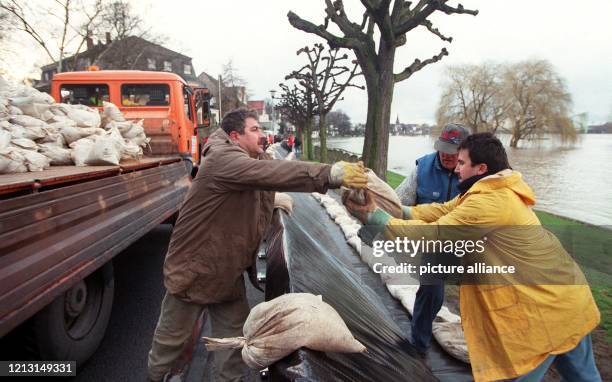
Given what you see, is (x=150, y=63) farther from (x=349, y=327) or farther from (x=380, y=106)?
(x=349, y=327)

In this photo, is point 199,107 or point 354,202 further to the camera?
point 199,107

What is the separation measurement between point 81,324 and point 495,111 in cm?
3185

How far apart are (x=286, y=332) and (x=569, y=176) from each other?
19.7 m

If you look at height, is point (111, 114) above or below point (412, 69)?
below

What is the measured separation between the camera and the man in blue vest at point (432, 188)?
9.61 feet

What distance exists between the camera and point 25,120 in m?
3.38

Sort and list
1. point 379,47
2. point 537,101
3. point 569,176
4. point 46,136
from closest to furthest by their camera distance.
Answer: point 46,136 < point 379,47 < point 569,176 < point 537,101

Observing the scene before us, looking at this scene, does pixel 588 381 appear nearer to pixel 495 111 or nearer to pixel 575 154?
pixel 575 154

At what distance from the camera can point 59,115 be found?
399 cm

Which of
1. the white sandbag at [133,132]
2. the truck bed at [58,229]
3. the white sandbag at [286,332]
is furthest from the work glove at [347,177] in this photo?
the white sandbag at [133,132]

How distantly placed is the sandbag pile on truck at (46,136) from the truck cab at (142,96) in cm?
310

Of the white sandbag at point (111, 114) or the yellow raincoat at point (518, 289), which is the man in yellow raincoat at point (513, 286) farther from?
the white sandbag at point (111, 114)

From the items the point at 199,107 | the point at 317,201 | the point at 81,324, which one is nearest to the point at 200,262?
the point at 81,324

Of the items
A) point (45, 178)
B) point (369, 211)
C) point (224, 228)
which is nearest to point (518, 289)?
point (369, 211)
